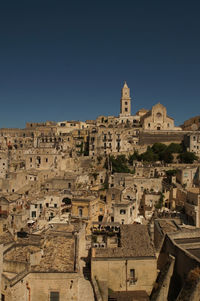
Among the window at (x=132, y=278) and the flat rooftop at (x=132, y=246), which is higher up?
the flat rooftop at (x=132, y=246)

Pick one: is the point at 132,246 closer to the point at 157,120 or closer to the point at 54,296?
the point at 54,296

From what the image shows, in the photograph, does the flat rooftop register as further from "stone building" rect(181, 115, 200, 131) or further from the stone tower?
the stone tower

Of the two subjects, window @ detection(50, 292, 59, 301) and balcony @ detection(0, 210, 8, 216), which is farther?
balcony @ detection(0, 210, 8, 216)

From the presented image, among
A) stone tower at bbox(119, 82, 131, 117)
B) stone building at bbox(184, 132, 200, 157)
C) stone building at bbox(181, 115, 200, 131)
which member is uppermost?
stone tower at bbox(119, 82, 131, 117)

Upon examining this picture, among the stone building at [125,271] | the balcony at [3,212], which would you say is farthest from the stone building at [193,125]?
the stone building at [125,271]

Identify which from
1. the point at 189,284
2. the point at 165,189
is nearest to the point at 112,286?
the point at 189,284

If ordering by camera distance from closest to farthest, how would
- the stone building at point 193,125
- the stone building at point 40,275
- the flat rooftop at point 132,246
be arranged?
the stone building at point 40,275, the flat rooftop at point 132,246, the stone building at point 193,125

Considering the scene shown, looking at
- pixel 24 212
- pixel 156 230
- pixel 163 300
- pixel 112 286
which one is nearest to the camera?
pixel 163 300

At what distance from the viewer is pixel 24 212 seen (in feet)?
83.6

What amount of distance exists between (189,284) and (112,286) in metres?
4.19

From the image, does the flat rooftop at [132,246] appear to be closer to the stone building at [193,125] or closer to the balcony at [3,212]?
the balcony at [3,212]

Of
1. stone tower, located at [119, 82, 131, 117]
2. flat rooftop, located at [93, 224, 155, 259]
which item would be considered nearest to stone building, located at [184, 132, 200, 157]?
stone tower, located at [119, 82, 131, 117]

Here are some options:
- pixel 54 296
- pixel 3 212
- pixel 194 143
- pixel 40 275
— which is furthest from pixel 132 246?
pixel 194 143

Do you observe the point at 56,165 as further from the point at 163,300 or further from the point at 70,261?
the point at 163,300
